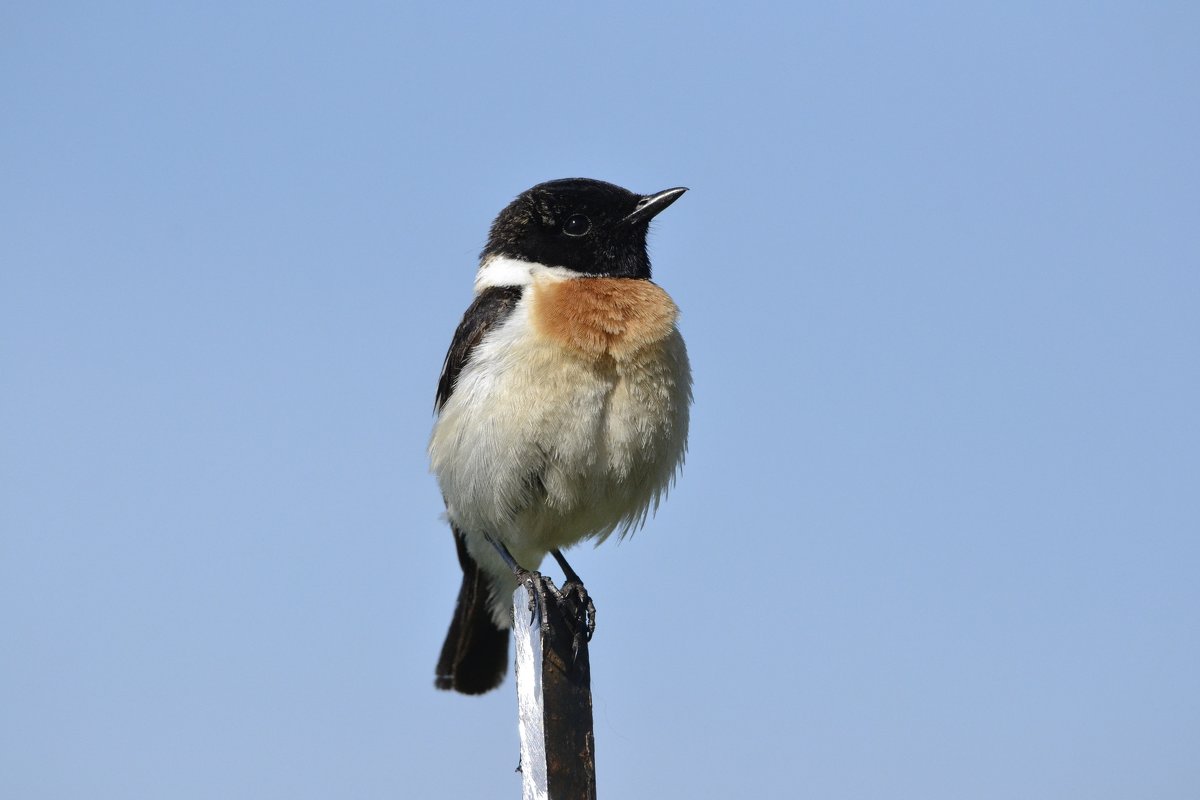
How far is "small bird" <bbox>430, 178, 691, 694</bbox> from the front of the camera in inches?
237

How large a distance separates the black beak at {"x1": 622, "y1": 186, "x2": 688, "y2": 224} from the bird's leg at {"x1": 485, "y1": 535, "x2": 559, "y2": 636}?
1.97 metres

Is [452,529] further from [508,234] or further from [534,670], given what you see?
[534,670]

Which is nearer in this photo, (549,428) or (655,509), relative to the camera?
(549,428)

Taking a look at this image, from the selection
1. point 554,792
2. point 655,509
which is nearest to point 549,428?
point 655,509

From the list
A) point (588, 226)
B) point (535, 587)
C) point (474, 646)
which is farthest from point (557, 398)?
point (474, 646)

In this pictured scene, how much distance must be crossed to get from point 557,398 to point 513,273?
1.34m

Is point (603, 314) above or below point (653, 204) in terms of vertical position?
below

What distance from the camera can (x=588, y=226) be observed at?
7141mm

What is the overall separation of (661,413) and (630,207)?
4.88 feet

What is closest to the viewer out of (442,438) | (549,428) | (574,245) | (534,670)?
(534,670)

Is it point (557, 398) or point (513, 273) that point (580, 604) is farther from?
point (513, 273)

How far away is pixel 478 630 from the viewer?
23.8ft

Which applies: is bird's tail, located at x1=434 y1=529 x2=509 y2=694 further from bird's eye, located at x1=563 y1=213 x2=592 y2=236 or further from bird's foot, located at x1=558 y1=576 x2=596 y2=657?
bird's eye, located at x1=563 y1=213 x2=592 y2=236

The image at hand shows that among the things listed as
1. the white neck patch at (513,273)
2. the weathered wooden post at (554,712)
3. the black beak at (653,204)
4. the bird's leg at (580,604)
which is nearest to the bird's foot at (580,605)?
the bird's leg at (580,604)
